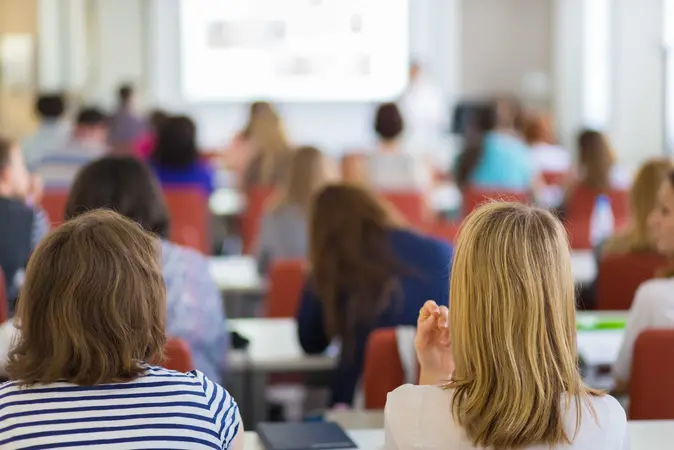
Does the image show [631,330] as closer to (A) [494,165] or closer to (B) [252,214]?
(B) [252,214]

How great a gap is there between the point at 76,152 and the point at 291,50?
4958mm

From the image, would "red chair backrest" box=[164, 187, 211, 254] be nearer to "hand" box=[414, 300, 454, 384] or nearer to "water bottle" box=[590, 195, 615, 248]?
"water bottle" box=[590, 195, 615, 248]

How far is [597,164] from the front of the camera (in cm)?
692

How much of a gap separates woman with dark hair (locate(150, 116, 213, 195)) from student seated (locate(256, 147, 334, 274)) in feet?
4.48

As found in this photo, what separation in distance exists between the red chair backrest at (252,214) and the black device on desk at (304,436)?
4482 mm

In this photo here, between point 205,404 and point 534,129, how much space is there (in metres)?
8.72

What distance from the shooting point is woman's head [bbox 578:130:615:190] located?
6918mm

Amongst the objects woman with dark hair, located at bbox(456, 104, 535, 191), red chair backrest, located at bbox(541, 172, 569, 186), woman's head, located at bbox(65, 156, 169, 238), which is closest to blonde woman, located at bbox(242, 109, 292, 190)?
woman with dark hair, located at bbox(456, 104, 535, 191)

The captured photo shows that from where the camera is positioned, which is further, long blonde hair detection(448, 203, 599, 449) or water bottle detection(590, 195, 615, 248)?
water bottle detection(590, 195, 615, 248)

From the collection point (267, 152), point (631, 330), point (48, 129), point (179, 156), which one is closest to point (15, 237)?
point (631, 330)

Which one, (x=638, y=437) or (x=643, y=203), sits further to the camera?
(x=643, y=203)

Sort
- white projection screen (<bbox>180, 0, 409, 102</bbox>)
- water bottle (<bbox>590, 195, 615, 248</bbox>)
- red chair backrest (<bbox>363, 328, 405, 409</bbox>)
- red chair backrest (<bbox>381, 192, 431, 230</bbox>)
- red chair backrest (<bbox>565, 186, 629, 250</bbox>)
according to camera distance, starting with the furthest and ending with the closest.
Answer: white projection screen (<bbox>180, 0, 409, 102</bbox>) < red chair backrest (<bbox>565, 186, 629, 250</bbox>) < red chair backrest (<bbox>381, 192, 431, 230</bbox>) < water bottle (<bbox>590, 195, 615, 248</bbox>) < red chair backrest (<bbox>363, 328, 405, 409</bbox>)

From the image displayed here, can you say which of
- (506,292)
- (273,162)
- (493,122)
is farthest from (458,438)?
(493,122)

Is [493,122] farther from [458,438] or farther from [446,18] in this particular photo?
[458,438]
